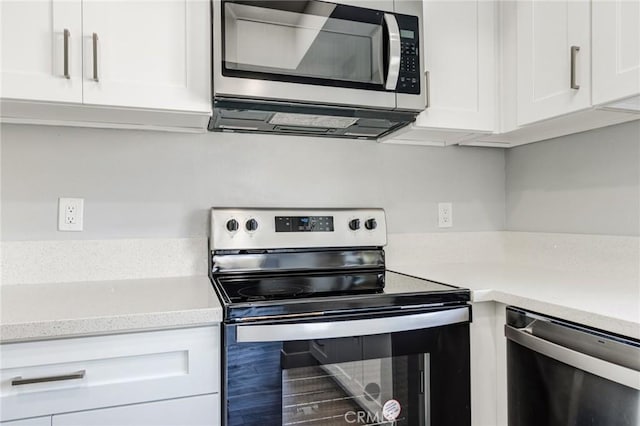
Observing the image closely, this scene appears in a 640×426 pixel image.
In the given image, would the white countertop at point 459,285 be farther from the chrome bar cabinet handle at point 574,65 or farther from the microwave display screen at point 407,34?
the microwave display screen at point 407,34

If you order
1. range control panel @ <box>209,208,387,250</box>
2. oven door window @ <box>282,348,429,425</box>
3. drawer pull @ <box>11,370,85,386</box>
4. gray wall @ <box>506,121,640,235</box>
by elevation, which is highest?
gray wall @ <box>506,121,640,235</box>

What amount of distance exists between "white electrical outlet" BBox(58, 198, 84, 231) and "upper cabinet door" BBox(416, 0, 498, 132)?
4.12 feet

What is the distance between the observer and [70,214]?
1.49m

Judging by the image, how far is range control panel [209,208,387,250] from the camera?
5.15 feet

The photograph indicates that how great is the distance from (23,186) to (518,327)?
167 centimetres

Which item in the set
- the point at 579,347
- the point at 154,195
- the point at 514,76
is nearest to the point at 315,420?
Result: the point at 579,347

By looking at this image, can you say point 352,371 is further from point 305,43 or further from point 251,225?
point 305,43

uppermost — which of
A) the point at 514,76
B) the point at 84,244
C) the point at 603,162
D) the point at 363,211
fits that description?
the point at 514,76

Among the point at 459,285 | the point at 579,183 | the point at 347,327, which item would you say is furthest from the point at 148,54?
the point at 579,183

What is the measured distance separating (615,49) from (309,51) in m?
0.90

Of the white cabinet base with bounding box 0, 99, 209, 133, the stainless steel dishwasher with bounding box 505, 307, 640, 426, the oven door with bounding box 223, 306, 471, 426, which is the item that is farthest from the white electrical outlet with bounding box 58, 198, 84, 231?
the stainless steel dishwasher with bounding box 505, 307, 640, 426

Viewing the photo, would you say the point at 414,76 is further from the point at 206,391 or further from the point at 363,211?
the point at 206,391

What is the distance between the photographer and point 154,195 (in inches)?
62.4

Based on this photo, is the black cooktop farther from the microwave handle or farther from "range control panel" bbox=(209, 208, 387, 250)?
the microwave handle
